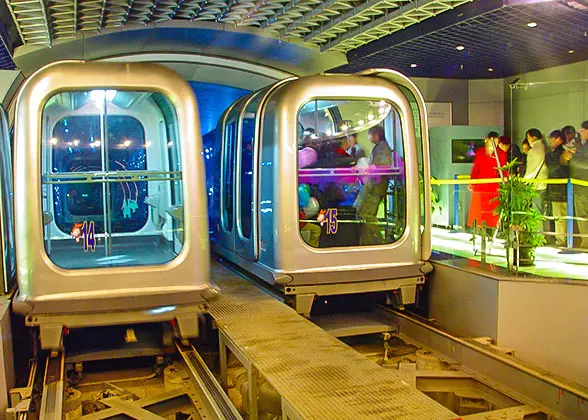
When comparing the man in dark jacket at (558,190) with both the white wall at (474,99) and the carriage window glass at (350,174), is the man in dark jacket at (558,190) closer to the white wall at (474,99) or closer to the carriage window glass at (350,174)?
the carriage window glass at (350,174)

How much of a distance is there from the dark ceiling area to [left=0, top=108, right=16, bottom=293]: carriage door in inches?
185

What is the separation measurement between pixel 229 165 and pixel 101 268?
334cm

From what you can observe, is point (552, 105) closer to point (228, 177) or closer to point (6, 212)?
point (228, 177)

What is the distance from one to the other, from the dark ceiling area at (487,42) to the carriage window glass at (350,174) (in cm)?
171

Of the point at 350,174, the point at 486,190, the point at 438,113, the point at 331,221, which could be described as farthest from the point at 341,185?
the point at 438,113

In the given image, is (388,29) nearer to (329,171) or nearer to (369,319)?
(329,171)

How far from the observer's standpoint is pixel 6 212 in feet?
20.5

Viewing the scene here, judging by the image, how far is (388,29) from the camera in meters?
8.10

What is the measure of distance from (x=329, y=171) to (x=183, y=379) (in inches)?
93.4

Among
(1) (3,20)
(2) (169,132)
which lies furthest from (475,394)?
(1) (3,20)

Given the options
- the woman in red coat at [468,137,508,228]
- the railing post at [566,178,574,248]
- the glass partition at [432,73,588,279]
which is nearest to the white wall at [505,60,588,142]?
the glass partition at [432,73,588,279]

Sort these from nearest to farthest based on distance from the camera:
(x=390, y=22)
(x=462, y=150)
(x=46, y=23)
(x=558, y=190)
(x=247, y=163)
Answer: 1. (x=558, y=190)
2. (x=46, y=23)
3. (x=390, y=22)
4. (x=247, y=163)
5. (x=462, y=150)

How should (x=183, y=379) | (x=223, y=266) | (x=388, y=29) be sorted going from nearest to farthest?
(x=183, y=379) < (x=388, y=29) < (x=223, y=266)

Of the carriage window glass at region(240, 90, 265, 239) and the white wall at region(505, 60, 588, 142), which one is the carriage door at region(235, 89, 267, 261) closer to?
the carriage window glass at region(240, 90, 265, 239)
